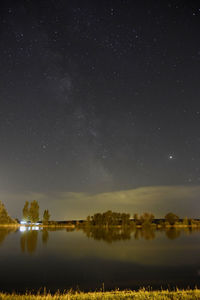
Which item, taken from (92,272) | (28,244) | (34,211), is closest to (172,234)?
(28,244)

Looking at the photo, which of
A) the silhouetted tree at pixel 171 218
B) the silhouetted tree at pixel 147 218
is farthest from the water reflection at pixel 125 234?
the silhouetted tree at pixel 171 218

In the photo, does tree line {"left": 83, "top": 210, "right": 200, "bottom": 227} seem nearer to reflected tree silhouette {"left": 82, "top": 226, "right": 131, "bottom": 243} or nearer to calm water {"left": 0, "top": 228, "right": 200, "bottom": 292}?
reflected tree silhouette {"left": 82, "top": 226, "right": 131, "bottom": 243}

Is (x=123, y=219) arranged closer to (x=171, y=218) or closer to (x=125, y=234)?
(x=171, y=218)

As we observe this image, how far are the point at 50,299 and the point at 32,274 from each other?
14479 millimetres

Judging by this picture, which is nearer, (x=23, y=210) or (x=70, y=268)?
(x=70, y=268)

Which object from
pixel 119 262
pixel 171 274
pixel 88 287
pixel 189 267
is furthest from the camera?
pixel 119 262

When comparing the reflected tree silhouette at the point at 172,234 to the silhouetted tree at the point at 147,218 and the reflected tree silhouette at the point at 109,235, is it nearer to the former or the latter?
the reflected tree silhouette at the point at 109,235

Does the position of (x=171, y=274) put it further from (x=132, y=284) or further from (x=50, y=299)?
(x=50, y=299)

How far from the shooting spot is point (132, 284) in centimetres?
2273

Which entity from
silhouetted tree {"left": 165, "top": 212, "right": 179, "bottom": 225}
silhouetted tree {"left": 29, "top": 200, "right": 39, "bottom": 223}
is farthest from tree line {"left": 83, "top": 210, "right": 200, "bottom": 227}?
silhouetted tree {"left": 29, "top": 200, "right": 39, "bottom": 223}

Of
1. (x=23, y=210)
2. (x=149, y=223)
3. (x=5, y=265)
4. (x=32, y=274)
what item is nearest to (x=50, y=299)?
(x=32, y=274)

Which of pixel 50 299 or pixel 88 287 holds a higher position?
pixel 50 299

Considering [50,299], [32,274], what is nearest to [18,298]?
[50,299]

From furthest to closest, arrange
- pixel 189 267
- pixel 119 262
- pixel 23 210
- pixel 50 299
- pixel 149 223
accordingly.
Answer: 1. pixel 149 223
2. pixel 23 210
3. pixel 119 262
4. pixel 189 267
5. pixel 50 299
